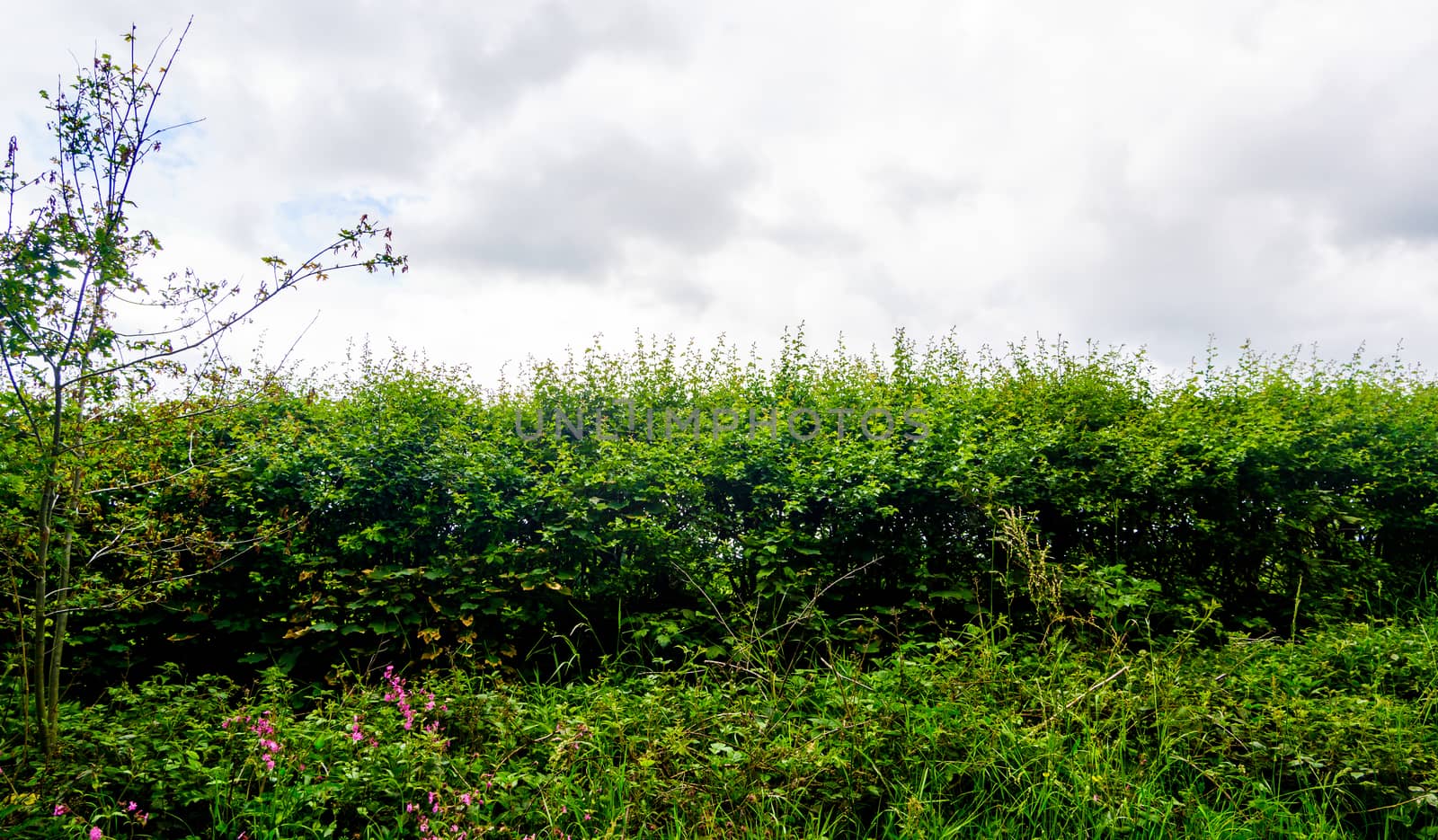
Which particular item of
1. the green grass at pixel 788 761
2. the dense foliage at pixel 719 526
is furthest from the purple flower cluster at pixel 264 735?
the dense foliage at pixel 719 526

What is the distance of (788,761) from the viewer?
297cm

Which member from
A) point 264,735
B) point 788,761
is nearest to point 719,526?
point 788,761

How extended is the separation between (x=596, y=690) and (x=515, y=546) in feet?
4.00

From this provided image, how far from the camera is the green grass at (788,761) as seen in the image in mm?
2885

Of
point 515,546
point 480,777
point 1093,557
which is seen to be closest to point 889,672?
point 480,777

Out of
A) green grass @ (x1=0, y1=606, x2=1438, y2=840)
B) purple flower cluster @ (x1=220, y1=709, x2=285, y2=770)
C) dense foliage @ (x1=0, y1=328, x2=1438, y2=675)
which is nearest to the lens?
green grass @ (x1=0, y1=606, x2=1438, y2=840)

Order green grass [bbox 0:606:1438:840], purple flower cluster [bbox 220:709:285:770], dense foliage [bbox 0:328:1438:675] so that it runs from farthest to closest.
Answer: dense foliage [bbox 0:328:1438:675], purple flower cluster [bbox 220:709:285:770], green grass [bbox 0:606:1438:840]

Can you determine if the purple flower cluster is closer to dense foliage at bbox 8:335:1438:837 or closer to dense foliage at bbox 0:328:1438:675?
dense foliage at bbox 8:335:1438:837

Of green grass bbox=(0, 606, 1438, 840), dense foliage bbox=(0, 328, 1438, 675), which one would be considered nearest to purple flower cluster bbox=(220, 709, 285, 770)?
green grass bbox=(0, 606, 1438, 840)

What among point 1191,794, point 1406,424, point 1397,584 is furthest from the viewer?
point 1406,424

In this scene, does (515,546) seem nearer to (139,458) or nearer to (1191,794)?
(139,458)

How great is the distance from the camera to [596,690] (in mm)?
3883

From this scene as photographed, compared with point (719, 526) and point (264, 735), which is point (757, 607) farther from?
point (264, 735)

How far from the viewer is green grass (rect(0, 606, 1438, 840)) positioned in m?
2.88
